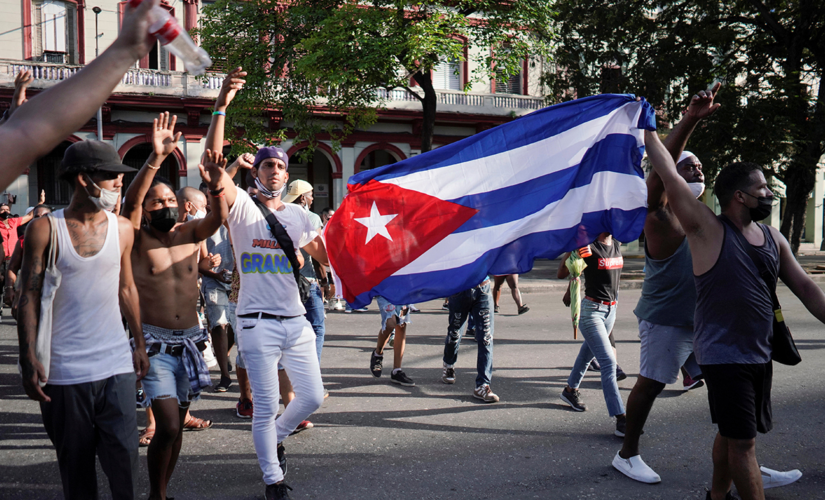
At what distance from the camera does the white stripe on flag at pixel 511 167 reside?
14.1 feet

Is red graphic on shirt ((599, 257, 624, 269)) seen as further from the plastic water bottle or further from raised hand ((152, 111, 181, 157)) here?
the plastic water bottle

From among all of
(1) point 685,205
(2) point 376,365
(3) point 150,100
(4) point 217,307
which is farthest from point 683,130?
(3) point 150,100

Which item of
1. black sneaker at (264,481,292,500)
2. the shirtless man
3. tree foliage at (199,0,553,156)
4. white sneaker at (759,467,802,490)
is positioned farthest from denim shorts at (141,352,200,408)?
tree foliage at (199,0,553,156)

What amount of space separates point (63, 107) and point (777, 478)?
172 inches

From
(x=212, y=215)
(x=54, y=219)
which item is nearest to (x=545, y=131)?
(x=212, y=215)

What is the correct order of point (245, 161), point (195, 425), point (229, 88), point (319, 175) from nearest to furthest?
point (229, 88) → point (245, 161) → point (195, 425) → point (319, 175)

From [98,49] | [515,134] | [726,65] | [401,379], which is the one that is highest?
[98,49]

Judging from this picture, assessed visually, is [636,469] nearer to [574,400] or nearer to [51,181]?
[574,400]

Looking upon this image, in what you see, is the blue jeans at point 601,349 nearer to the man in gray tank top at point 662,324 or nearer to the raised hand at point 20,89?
the man in gray tank top at point 662,324

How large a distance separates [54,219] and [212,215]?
90cm

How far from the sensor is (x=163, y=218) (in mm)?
3842

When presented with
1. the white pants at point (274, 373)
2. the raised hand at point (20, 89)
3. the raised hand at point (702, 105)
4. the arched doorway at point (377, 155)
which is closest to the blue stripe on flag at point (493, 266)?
the white pants at point (274, 373)

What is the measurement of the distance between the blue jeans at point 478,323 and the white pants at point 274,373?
2410mm

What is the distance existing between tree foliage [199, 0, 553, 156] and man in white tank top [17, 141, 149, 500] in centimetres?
→ 1288
